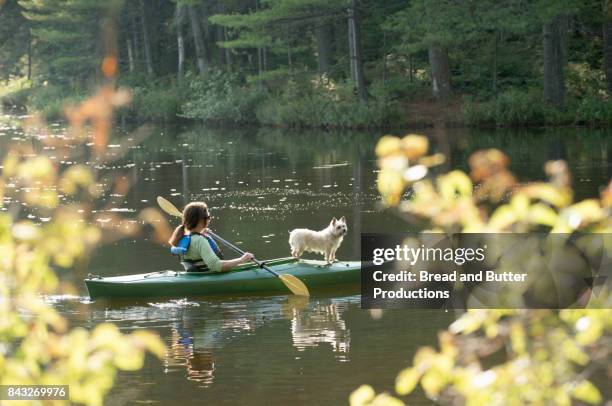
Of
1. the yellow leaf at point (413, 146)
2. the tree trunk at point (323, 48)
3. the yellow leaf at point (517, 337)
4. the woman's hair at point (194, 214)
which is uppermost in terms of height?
the tree trunk at point (323, 48)

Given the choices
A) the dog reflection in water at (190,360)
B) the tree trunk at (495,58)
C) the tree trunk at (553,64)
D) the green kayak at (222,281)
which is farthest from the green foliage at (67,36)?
the dog reflection in water at (190,360)

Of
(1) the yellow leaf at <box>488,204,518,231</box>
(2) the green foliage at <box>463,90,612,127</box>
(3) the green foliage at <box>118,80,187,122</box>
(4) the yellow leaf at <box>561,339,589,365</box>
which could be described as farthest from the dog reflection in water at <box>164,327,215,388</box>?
(3) the green foliage at <box>118,80,187,122</box>

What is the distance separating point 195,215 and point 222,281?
3.41 ft

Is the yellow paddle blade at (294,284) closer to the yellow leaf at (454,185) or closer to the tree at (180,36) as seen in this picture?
the yellow leaf at (454,185)

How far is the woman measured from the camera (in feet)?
35.0

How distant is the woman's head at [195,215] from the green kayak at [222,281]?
828mm

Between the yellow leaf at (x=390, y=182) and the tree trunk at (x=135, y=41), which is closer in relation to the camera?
the yellow leaf at (x=390, y=182)

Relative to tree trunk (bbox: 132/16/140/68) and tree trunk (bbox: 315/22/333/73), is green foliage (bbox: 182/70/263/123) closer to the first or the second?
tree trunk (bbox: 315/22/333/73)

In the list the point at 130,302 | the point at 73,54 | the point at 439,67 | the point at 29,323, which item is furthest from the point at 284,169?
the point at 73,54

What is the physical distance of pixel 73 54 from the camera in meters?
50.8

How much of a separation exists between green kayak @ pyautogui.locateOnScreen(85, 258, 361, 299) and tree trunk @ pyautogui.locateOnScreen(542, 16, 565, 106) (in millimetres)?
19987

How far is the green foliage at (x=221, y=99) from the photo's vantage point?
124 ft

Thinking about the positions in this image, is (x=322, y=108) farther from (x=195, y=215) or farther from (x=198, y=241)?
(x=195, y=215)

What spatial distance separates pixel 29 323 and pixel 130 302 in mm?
8444
